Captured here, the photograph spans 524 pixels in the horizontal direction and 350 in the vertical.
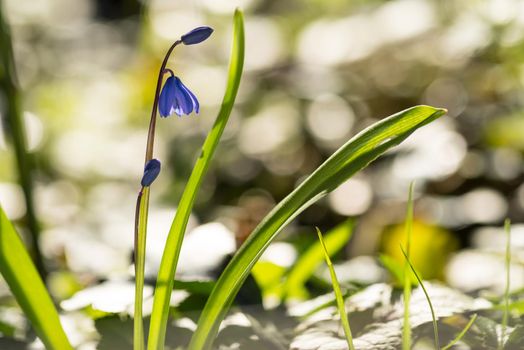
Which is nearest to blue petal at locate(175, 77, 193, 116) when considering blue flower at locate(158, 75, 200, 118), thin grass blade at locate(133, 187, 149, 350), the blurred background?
blue flower at locate(158, 75, 200, 118)

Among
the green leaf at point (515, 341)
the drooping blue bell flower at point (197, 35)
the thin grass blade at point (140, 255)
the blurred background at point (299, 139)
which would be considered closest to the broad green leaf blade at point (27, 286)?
the thin grass blade at point (140, 255)

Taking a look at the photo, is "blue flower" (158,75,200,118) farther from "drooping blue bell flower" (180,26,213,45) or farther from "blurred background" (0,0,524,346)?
"blurred background" (0,0,524,346)

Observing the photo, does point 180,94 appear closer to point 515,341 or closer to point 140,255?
point 140,255

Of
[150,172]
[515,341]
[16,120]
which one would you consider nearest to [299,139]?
[16,120]

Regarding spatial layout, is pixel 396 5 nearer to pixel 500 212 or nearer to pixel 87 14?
pixel 500 212

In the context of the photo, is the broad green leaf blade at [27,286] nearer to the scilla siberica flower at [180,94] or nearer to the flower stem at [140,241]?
the flower stem at [140,241]

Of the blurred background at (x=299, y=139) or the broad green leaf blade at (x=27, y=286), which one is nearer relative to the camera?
the broad green leaf blade at (x=27, y=286)
